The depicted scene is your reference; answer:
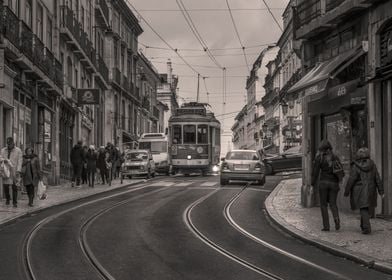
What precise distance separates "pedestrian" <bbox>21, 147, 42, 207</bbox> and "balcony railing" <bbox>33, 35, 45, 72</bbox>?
7641 mm

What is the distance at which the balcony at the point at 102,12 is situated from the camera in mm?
42000

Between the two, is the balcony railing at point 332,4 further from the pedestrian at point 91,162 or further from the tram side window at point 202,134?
the tram side window at point 202,134

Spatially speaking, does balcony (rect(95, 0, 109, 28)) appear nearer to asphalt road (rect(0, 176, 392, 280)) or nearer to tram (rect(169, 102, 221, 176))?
tram (rect(169, 102, 221, 176))

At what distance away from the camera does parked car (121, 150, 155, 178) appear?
3656 centimetres

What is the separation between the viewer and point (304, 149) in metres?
18.8

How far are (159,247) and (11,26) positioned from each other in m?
13.1

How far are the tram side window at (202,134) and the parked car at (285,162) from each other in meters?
3.60

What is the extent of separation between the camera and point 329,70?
15.8m

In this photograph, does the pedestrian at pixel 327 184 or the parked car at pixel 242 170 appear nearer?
the pedestrian at pixel 327 184

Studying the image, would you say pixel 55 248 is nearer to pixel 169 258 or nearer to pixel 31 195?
pixel 169 258

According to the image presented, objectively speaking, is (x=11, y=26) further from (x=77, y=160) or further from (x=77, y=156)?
(x=77, y=160)

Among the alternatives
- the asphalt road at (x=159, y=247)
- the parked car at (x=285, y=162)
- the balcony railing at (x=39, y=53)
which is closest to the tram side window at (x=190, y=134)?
the parked car at (x=285, y=162)

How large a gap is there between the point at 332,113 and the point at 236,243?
24.4ft

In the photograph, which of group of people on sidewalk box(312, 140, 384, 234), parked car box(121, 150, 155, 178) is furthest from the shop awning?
parked car box(121, 150, 155, 178)
